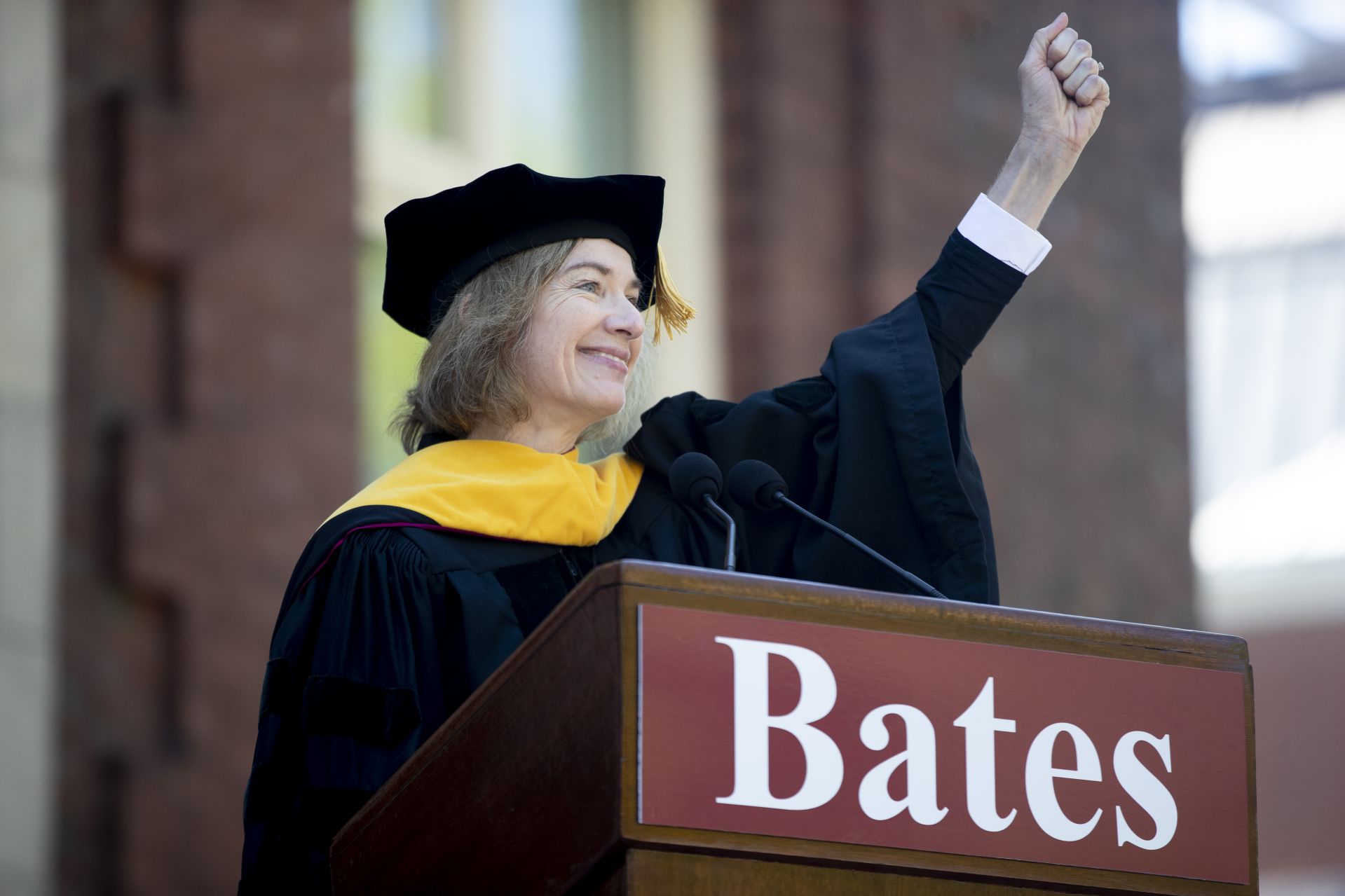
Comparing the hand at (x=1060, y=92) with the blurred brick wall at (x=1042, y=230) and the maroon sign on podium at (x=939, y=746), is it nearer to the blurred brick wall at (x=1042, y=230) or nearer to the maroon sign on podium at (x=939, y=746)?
the maroon sign on podium at (x=939, y=746)

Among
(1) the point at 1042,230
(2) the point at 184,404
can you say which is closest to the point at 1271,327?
(1) the point at 1042,230

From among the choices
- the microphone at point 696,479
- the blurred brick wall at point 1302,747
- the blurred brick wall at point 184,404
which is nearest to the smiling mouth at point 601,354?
the microphone at point 696,479

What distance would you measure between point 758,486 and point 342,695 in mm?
612

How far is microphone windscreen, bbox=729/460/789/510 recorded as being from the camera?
2.63 meters

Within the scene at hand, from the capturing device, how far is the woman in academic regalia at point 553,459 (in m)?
2.67

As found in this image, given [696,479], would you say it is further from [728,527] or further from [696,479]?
[728,527]

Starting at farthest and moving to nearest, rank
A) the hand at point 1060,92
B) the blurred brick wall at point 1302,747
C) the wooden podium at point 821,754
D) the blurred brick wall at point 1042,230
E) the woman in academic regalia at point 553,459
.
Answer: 1. the blurred brick wall at point 1302,747
2. the blurred brick wall at point 1042,230
3. the hand at point 1060,92
4. the woman in academic regalia at point 553,459
5. the wooden podium at point 821,754

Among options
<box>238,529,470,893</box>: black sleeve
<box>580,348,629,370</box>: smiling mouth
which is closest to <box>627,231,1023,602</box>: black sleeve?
<box>580,348,629,370</box>: smiling mouth

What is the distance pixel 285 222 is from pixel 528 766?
367 centimetres

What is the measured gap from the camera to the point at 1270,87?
1702 centimetres

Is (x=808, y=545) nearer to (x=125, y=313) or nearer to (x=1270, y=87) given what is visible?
(x=125, y=313)

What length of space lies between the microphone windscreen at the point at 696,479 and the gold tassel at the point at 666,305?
580 millimetres

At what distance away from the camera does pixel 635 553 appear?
3.01 metres

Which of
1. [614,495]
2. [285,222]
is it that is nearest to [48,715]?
[285,222]
